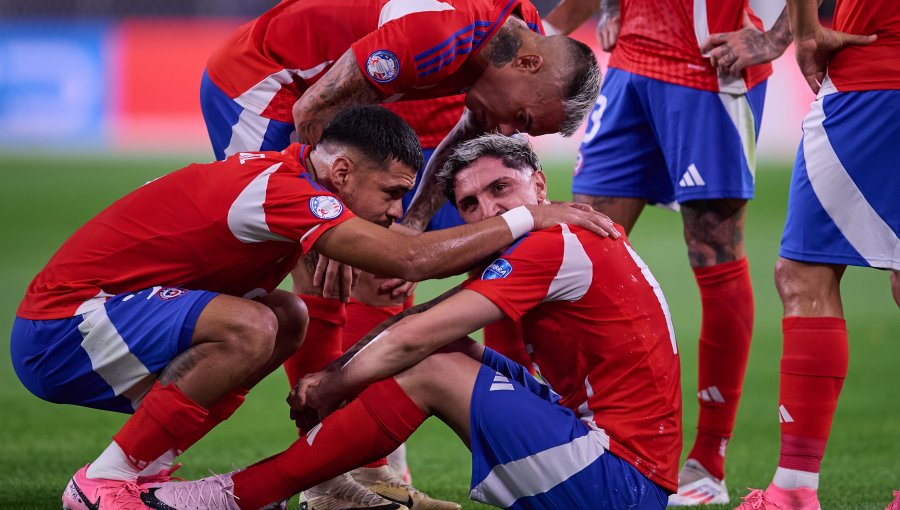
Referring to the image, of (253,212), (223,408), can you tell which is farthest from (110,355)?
(253,212)

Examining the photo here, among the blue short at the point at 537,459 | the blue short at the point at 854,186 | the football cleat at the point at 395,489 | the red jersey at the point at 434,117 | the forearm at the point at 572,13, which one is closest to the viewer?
the blue short at the point at 537,459

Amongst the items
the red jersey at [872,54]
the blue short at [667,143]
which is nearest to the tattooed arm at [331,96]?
the blue short at [667,143]

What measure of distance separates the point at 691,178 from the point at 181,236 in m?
2.20

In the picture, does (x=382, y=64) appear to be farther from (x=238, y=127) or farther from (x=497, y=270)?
(x=497, y=270)

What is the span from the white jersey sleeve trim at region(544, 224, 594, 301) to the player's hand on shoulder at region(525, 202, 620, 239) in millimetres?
55

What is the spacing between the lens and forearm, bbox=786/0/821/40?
3818mm

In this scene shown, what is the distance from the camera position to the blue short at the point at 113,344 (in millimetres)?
3475

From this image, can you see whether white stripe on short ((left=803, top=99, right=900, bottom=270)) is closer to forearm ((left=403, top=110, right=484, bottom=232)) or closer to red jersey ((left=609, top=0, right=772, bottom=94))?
red jersey ((left=609, top=0, right=772, bottom=94))

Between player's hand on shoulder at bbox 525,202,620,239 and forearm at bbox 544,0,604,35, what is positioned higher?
forearm at bbox 544,0,604,35

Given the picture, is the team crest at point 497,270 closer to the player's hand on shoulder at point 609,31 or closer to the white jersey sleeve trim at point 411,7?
the white jersey sleeve trim at point 411,7

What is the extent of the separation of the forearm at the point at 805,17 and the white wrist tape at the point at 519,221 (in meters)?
1.20

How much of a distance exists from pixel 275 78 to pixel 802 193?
6.63 ft

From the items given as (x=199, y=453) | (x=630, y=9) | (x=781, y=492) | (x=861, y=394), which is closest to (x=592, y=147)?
(x=630, y=9)

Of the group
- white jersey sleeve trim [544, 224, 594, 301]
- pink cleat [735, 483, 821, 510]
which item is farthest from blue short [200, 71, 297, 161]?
pink cleat [735, 483, 821, 510]
